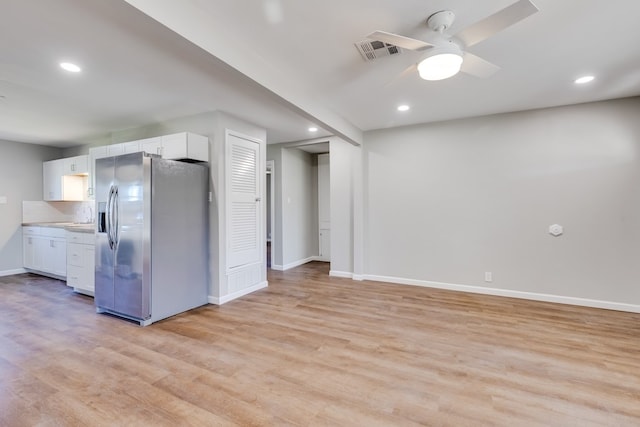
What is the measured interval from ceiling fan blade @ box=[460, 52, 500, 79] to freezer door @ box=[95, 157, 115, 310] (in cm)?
372

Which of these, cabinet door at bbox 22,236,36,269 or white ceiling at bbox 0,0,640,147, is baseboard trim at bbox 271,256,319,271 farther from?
cabinet door at bbox 22,236,36,269

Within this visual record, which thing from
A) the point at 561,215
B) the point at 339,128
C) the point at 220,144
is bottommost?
the point at 561,215

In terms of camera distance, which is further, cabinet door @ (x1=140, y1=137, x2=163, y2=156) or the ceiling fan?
cabinet door @ (x1=140, y1=137, x2=163, y2=156)

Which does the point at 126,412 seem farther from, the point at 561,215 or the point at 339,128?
the point at 561,215

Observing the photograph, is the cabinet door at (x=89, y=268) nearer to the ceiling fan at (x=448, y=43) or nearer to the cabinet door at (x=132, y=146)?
the cabinet door at (x=132, y=146)

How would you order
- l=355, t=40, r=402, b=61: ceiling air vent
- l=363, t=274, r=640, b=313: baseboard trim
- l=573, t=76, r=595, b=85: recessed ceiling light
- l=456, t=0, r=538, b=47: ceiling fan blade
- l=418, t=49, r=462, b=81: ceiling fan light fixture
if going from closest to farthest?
l=456, t=0, r=538, b=47: ceiling fan blade, l=418, t=49, r=462, b=81: ceiling fan light fixture, l=355, t=40, r=402, b=61: ceiling air vent, l=573, t=76, r=595, b=85: recessed ceiling light, l=363, t=274, r=640, b=313: baseboard trim

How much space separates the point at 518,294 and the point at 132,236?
485cm

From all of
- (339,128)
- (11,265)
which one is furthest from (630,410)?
(11,265)

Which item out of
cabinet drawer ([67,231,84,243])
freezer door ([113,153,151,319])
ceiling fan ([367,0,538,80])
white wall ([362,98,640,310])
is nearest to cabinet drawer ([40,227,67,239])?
cabinet drawer ([67,231,84,243])

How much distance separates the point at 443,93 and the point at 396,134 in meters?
1.41

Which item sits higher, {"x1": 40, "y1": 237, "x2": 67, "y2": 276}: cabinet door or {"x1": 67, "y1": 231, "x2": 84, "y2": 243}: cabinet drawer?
{"x1": 67, "y1": 231, "x2": 84, "y2": 243}: cabinet drawer

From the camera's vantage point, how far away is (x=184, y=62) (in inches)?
98.6

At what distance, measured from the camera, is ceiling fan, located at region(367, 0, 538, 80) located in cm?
176

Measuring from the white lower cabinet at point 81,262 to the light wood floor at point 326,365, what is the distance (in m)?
0.44
